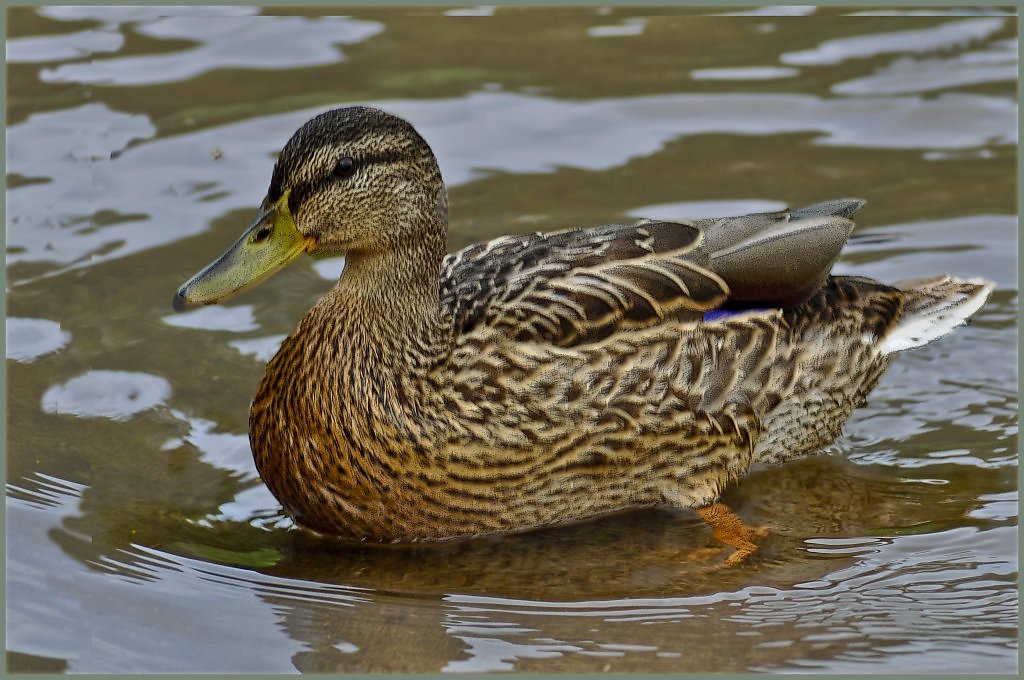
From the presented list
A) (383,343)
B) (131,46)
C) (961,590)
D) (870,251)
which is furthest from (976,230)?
(131,46)

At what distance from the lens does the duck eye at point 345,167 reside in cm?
606

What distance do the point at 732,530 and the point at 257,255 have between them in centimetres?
249

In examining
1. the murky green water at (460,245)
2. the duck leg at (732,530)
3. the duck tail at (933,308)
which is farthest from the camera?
the duck tail at (933,308)

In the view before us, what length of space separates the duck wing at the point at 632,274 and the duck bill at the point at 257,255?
815 mm

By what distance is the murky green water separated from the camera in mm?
5773

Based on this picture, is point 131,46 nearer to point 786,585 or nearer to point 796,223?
point 796,223

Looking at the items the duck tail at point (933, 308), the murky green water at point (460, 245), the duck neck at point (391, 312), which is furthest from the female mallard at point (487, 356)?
the duck tail at point (933, 308)

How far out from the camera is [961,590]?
609 cm

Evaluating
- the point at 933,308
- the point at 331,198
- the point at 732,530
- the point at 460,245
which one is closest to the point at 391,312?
the point at 331,198

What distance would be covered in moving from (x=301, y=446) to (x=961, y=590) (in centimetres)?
283

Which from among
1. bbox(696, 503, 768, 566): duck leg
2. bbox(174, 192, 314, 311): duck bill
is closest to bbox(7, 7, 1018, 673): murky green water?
bbox(696, 503, 768, 566): duck leg

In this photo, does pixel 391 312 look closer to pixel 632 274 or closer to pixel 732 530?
pixel 632 274

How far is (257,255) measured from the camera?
6113 mm

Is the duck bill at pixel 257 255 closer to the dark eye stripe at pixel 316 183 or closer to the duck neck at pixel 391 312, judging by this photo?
the dark eye stripe at pixel 316 183
